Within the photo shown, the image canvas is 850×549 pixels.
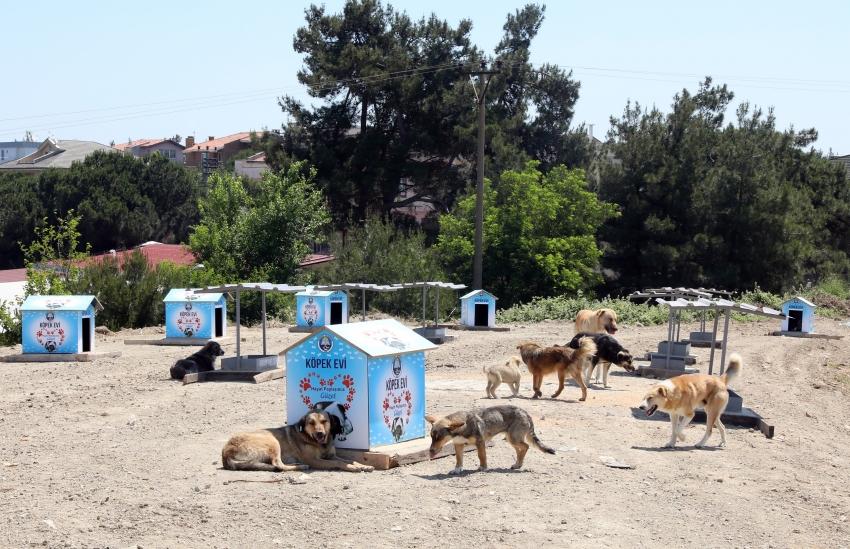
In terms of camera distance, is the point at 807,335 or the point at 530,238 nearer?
the point at 807,335

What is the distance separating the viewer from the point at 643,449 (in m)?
11.0

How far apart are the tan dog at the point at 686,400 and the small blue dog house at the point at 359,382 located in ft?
9.52

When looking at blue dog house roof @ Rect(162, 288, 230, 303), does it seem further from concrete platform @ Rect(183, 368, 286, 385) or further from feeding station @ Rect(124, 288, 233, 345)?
concrete platform @ Rect(183, 368, 286, 385)

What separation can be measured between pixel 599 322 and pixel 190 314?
10766mm

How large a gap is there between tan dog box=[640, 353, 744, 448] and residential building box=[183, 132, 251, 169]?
9588 centimetres

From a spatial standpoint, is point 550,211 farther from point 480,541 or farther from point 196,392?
point 480,541

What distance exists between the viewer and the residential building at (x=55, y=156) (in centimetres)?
8599

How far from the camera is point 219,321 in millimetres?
24891

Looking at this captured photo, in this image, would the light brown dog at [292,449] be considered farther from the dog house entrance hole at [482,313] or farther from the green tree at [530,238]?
the green tree at [530,238]

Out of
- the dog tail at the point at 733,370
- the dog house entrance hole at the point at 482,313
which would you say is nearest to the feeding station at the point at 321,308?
the dog house entrance hole at the point at 482,313

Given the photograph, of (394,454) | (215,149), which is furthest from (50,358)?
(215,149)

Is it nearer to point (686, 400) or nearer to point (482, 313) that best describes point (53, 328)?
point (482, 313)

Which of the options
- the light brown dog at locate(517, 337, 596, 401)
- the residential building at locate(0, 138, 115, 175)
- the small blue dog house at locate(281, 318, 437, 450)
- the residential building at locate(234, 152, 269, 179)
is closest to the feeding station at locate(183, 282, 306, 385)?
the light brown dog at locate(517, 337, 596, 401)

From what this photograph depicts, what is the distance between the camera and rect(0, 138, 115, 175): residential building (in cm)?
8599
